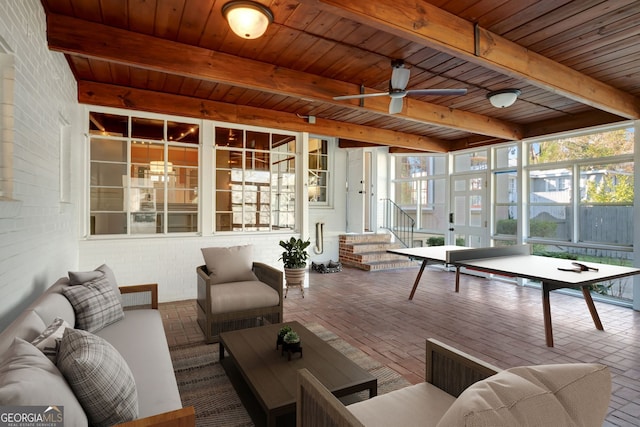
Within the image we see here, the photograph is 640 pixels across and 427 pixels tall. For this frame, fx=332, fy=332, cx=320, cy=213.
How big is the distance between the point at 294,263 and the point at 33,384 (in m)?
3.95

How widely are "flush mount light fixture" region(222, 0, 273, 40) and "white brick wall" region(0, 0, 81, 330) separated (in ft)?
4.25

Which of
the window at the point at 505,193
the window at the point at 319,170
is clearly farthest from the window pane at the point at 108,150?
the window at the point at 505,193

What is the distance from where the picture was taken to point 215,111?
4852 mm

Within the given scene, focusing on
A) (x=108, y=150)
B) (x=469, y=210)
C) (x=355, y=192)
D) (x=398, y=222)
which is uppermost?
(x=108, y=150)

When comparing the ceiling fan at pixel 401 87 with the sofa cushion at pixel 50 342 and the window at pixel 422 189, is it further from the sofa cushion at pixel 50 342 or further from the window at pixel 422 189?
the window at pixel 422 189

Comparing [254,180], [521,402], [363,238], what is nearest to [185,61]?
[254,180]

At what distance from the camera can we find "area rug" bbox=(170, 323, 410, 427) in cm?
210

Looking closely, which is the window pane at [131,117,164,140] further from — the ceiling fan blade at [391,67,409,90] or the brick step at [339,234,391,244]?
the brick step at [339,234,391,244]

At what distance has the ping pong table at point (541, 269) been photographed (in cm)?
315

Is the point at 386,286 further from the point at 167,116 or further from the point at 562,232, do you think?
the point at 167,116

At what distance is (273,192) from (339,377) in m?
3.93

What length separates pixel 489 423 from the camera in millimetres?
751

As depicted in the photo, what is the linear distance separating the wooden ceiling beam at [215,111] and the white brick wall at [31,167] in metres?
0.82

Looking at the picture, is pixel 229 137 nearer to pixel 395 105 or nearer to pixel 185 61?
pixel 185 61
